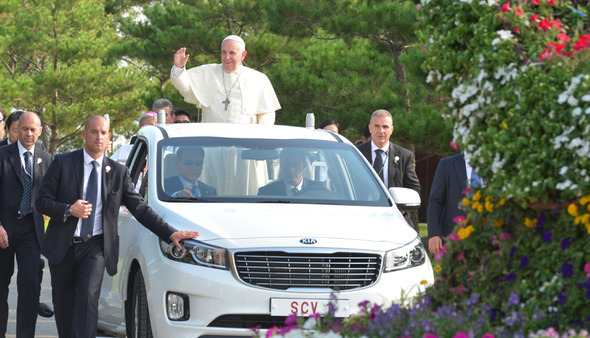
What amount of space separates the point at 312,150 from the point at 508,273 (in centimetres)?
439

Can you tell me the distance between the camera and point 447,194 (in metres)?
9.72

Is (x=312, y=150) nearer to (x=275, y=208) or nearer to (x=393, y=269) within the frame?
→ (x=275, y=208)

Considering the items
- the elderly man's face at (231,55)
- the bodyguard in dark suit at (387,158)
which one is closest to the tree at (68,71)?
the elderly man's face at (231,55)

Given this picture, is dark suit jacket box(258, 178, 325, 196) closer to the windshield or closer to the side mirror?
the windshield

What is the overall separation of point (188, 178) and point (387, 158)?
3434 millimetres

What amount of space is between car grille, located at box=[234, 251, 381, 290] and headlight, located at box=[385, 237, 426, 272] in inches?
9.9

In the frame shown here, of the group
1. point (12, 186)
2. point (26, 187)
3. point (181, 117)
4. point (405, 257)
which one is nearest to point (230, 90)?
point (26, 187)

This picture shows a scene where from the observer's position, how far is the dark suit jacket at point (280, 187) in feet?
28.0

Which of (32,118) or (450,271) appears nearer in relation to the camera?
(450,271)

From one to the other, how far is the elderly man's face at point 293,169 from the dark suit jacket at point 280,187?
0.06 metres

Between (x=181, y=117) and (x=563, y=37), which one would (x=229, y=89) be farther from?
(x=563, y=37)

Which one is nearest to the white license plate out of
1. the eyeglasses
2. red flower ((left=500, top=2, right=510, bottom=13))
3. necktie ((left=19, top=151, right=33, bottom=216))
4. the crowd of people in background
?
the crowd of people in background

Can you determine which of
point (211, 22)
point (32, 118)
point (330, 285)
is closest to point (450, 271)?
point (330, 285)

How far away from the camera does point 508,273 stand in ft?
15.6
